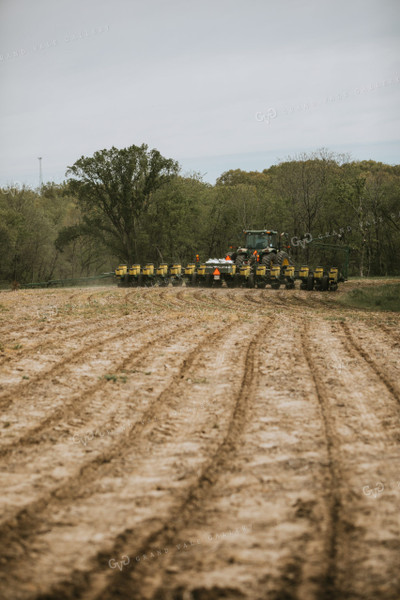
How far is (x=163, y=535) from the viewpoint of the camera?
3.04 meters

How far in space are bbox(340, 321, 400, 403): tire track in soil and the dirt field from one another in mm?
58

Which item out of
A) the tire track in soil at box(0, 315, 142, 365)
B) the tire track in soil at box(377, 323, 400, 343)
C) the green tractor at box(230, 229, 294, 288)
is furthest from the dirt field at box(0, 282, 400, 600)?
the green tractor at box(230, 229, 294, 288)

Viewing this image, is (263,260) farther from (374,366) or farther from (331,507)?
(331,507)

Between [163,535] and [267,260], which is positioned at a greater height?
[267,260]

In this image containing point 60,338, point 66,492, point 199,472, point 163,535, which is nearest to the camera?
point 163,535

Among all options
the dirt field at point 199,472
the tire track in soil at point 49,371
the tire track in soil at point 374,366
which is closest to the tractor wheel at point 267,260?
the tire track in soil at point 374,366

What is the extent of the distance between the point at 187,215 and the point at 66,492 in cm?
3938

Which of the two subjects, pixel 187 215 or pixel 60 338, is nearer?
pixel 60 338

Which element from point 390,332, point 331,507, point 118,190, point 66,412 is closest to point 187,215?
point 118,190

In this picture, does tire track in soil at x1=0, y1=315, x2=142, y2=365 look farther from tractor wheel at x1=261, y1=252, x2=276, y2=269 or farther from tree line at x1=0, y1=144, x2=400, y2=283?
tree line at x1=0, y1=144, x2=400, y2=283

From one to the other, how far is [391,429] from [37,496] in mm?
2928

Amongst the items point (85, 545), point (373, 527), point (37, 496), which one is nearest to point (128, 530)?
point (85, 545)

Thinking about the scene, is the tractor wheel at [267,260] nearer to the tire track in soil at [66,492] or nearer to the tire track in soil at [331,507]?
the tire track in soil at [331,507]

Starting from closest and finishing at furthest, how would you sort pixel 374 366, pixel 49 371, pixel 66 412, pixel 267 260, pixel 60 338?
pixel 66 412 < pixel 49 371 < pixel 374 366 < pixel 60 338 < pixel 267 260
